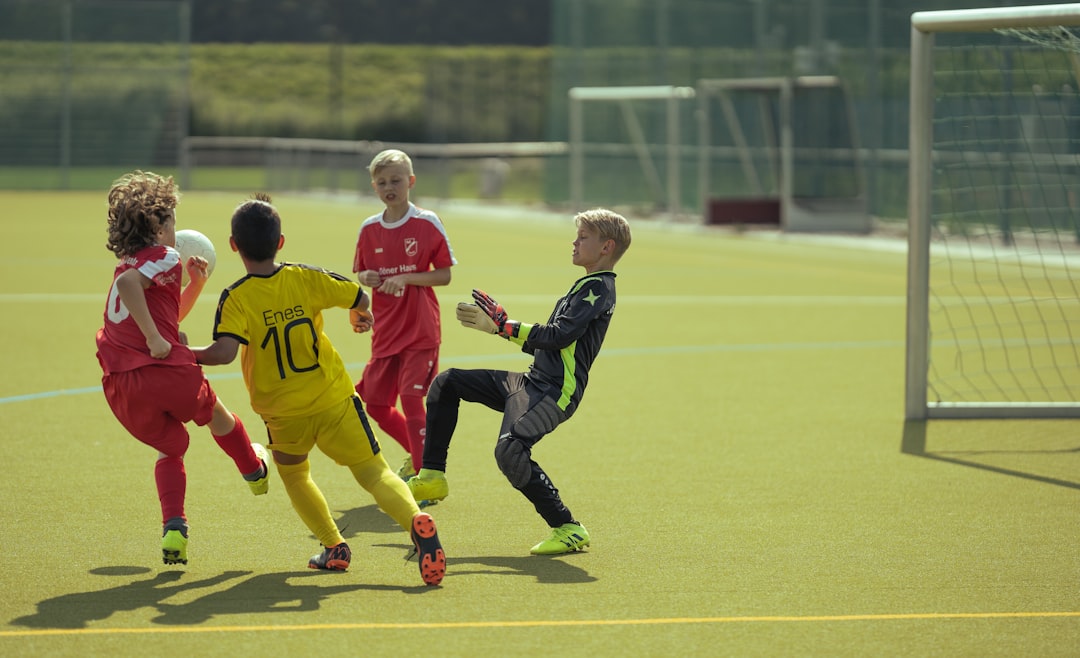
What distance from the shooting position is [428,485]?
5973 millimetres

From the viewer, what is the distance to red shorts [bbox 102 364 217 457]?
539 centimetres

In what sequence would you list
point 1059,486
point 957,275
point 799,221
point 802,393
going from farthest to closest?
point 799,221, point 957,275, point 802,393, point 1059,486

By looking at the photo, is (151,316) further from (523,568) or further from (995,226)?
(995,226)

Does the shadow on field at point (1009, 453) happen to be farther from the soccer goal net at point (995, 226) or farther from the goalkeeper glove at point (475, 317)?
the goalkeeper glove at point (475, 317)

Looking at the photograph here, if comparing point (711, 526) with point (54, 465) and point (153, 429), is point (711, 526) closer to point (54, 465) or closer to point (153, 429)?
point (153, 429)

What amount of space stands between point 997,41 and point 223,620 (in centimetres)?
1919

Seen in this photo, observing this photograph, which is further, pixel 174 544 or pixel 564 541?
pixel 564 541

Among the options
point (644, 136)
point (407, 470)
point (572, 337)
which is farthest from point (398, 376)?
point (644, 136)

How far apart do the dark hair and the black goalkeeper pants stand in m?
0.94

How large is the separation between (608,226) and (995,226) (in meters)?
16.8

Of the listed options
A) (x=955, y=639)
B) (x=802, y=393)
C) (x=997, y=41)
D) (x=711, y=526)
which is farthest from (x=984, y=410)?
(x=997, y=41)

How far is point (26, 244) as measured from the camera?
843 inches

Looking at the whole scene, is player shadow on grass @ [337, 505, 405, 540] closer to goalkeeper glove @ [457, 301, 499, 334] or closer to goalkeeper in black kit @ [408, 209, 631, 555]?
goalkeeper in black kit @ [408, 209, 631, 555]

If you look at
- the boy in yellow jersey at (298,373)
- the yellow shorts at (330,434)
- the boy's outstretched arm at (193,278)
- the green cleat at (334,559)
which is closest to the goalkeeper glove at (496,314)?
the boy in yellow jersey at (298,373)
